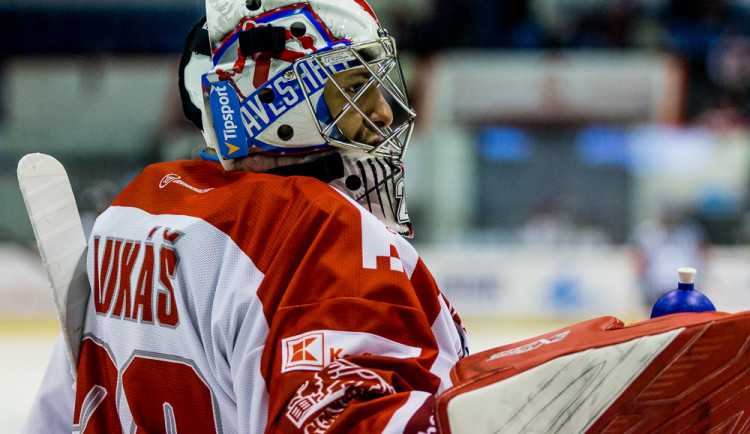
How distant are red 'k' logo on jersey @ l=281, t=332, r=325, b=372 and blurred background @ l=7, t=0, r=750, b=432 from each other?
4845 mm

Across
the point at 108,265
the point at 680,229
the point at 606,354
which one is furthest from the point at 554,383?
the point at 680,229

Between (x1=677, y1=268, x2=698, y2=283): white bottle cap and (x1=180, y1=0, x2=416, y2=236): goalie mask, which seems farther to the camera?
(x1=180, y1=0, x2=416, y2=236): goalie mask

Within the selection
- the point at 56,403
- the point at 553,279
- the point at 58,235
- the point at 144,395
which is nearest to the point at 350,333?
the point at 144,395

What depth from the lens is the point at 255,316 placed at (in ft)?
3.03

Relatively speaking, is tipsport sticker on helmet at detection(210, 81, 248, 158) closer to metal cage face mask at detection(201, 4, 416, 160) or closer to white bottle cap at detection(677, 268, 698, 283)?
metal cage face mask at detection(201, 4, 416, 160)

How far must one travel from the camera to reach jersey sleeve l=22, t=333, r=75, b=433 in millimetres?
1261

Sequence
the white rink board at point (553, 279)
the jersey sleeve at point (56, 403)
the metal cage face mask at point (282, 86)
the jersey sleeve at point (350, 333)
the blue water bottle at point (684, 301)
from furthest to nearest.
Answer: the white rink board at point (553, 279), the jersey sleeve at point (56, 403), the metal cage face mask at point (282, 86), the blue water bottle at point (684, 301), the jersey sleeve at point (350, 333)

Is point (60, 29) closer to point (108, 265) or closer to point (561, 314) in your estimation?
point (561, 314)

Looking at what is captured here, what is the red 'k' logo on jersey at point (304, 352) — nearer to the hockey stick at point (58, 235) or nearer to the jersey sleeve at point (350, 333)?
the jersey sleeve at point (350, 333)

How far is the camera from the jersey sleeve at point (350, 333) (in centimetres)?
82

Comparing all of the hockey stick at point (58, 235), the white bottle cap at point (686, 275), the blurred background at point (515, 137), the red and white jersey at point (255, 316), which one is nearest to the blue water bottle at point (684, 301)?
the white bottle cap at point (686, 275)

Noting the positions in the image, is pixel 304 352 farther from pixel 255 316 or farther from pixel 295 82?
pixel 295 82

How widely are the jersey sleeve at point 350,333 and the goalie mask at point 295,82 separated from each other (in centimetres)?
23

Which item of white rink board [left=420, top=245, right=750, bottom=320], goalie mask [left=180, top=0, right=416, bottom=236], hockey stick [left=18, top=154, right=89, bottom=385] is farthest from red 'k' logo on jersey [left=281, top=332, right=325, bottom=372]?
white rink board [left=420, top=245, right=750, bottom=320]
